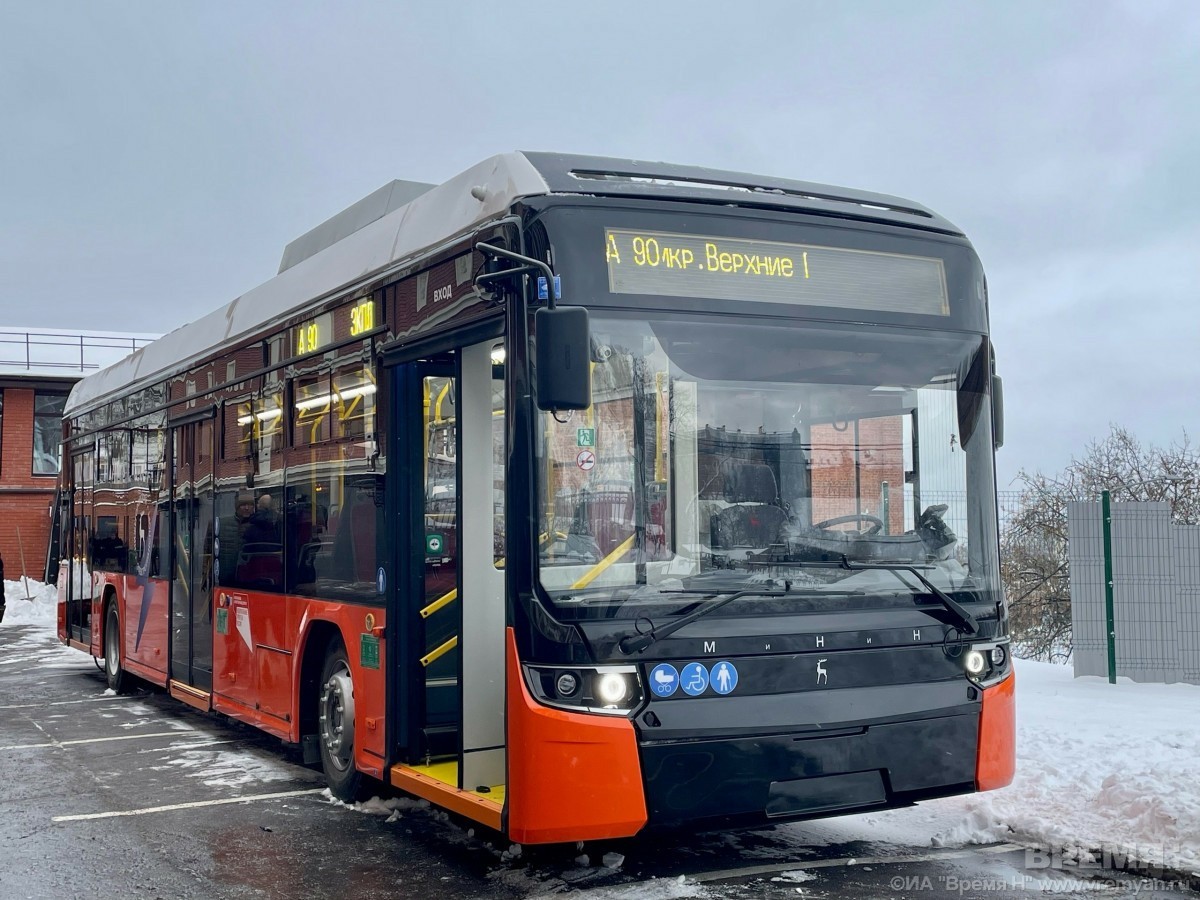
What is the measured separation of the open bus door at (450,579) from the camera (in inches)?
239

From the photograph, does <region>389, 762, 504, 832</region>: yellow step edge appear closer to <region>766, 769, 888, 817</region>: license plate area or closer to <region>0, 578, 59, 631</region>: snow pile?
<region>766, 769, 888, 817</region>: license plate area

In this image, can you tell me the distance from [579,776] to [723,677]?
0.72 meters

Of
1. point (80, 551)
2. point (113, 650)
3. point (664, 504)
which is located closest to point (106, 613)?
point (113, 650)

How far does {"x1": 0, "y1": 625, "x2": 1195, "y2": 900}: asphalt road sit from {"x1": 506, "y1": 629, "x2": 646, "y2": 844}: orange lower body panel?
0.64 meters

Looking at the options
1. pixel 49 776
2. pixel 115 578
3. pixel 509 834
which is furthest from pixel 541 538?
pixel 115 578

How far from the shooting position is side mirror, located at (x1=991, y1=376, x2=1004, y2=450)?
6.02 metres

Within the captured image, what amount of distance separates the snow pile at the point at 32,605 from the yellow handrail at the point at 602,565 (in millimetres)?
21132

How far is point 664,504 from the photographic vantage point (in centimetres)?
514

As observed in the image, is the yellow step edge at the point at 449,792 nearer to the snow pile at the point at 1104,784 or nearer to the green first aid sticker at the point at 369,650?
the green first aid sticker at the point at 369,650

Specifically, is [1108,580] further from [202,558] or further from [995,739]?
[202,558]

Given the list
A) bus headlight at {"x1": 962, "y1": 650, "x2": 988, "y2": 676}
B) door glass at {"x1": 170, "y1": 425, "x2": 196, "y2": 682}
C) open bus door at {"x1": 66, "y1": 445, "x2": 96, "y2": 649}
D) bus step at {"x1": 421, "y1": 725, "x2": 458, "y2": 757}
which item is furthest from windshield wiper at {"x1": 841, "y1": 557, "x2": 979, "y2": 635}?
open bus door at {"x1": 66, "y1": 445, "x2": 96, "y2": 649}

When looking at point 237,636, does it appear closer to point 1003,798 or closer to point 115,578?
point 115,578

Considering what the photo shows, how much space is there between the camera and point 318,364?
24.9ft

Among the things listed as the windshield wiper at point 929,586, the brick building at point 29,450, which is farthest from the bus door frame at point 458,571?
the brick building at point 29,450
